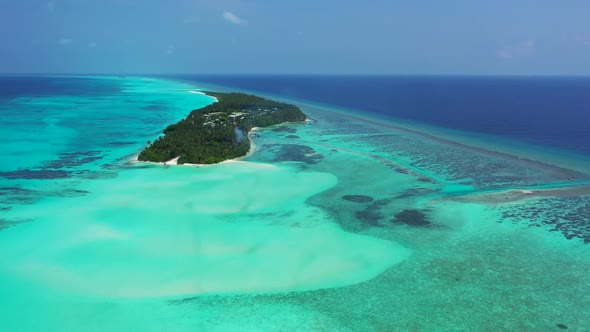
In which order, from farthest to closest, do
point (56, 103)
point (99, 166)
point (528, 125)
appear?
point (56, 103), point (528, 125), point (99, 166)

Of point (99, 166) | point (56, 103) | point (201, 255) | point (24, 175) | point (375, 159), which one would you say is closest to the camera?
point (201, 255)

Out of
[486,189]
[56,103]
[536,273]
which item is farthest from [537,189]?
[56,103]

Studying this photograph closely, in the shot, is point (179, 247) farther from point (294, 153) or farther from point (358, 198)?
point (294, 153)

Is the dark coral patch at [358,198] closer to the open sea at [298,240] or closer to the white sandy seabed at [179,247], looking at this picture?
the open sea at [298,240]

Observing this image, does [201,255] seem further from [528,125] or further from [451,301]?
[528,125]

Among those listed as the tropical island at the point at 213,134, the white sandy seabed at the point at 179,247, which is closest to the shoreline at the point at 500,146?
the tropical island at the point at 213,134

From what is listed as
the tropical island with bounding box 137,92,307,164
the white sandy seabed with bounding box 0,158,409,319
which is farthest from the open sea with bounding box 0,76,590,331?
the tropical island with bounding box 137,92,307,164

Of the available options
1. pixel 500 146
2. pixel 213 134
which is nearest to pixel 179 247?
pixel 213 134
